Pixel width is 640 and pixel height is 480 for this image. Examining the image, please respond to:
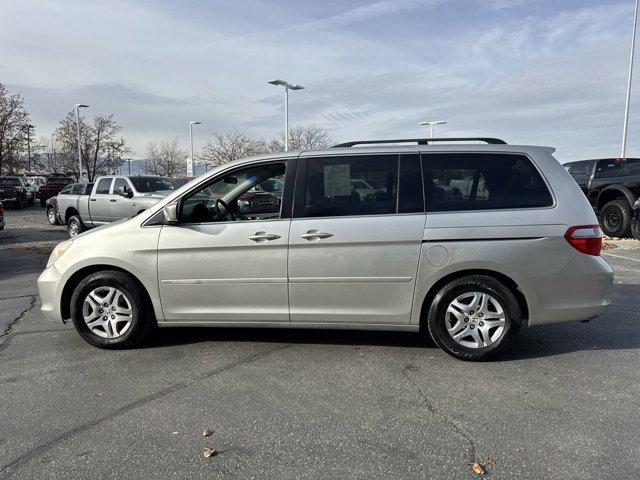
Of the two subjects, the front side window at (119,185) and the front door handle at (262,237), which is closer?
the front door handle at (262,237)

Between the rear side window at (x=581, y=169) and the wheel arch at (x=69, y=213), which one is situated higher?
the rear side window at (x=581, y=169)

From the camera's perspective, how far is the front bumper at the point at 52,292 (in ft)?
14.7

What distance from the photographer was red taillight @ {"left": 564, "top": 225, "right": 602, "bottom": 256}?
12.9ft

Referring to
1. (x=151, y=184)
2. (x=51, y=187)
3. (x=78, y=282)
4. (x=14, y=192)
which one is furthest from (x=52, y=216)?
(x=78, y=282)

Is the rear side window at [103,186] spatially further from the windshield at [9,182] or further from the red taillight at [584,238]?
the windshield at [9,182]

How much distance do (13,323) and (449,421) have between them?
4.82 metres

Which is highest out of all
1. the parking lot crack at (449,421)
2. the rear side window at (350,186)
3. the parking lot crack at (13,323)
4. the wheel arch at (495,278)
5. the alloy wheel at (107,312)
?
the rear side window at (350,186)

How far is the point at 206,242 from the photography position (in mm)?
4219

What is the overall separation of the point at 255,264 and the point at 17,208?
92.2ft

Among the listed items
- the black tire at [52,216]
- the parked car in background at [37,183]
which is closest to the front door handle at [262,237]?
the black tire at [52,216]

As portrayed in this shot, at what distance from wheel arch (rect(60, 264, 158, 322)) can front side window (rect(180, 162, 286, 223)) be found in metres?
0.72

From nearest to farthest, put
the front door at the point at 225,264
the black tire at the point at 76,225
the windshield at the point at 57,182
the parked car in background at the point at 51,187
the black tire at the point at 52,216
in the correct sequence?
1. the front door at the point at 225,264
2. the black tire at the point at 76,225
3. the black tire at the point at 52,216
4. the parked car in background at the point at 51,187
5. the windshield at the point at 57,182

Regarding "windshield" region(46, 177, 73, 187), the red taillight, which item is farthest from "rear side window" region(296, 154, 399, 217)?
"windshield" region(46, 177, 73, 187)

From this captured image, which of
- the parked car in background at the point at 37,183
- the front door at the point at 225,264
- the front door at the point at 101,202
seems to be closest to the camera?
the front door at the point at 225,264
